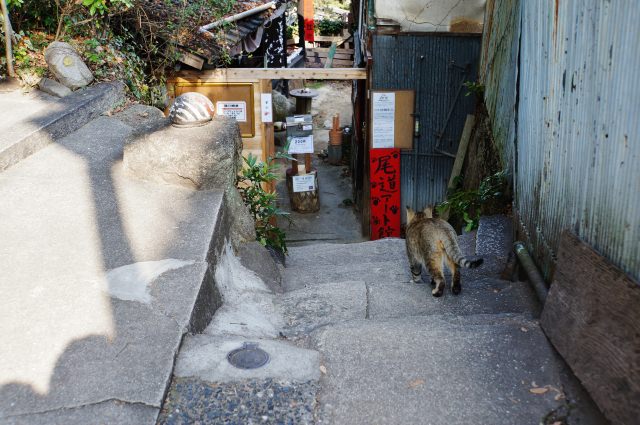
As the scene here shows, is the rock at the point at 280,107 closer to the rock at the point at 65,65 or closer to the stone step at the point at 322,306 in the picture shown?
the rock at the point at 65,65

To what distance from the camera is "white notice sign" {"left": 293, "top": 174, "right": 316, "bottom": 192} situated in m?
12.8

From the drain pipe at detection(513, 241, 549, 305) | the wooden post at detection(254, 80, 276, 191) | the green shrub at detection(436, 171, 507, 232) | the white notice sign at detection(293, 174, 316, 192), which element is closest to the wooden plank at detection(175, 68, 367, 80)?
the wooden post at detection(254, 80, 276, 191)

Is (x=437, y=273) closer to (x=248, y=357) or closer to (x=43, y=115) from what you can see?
(x=248, y=357)

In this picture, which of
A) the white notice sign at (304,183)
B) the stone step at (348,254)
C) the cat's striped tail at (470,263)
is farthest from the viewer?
the white notice sign at (304,183)

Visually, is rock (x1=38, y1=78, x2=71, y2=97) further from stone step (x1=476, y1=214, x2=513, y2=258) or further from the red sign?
the red sign

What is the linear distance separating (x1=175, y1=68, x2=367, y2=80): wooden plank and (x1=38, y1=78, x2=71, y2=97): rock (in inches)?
95.8

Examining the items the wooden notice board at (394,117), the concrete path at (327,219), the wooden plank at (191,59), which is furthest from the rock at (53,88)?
the wooden notice board at (394,117)

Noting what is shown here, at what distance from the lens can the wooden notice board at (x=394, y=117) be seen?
34.1ft

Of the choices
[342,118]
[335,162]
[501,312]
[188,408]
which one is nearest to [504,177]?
[501,312]

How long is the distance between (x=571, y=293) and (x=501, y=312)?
1.19 m

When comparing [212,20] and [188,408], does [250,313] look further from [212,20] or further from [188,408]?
[212,20]

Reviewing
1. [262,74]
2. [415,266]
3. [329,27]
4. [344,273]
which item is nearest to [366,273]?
[344,273]

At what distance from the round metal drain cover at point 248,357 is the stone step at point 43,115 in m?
3.90

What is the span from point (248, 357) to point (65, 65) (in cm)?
673
